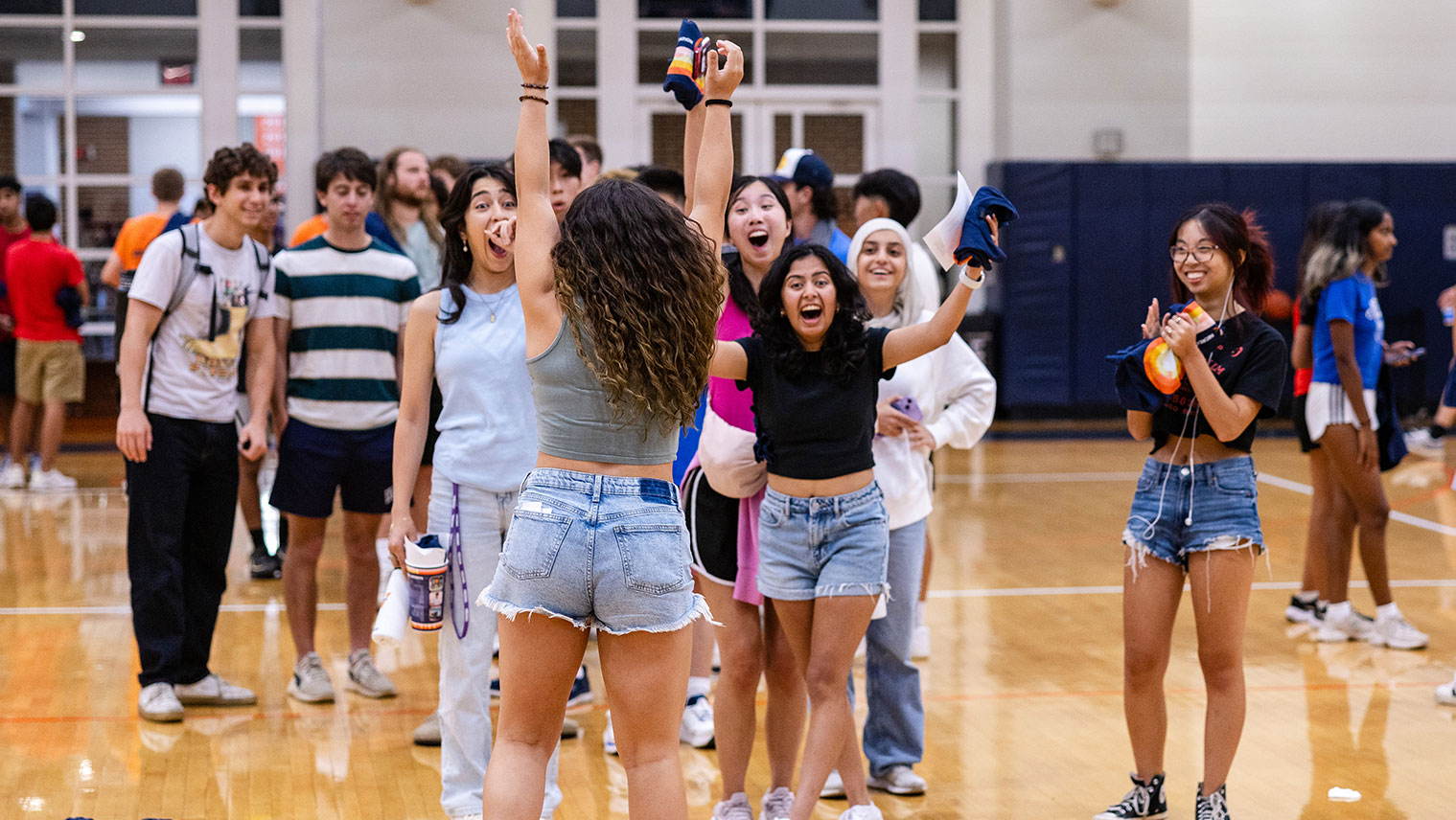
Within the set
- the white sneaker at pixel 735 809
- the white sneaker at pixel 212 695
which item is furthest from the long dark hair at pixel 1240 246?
the white sneaker at pixel 212 695

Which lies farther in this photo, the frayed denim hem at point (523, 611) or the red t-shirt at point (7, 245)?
the red t-shirt at point (7, 245)

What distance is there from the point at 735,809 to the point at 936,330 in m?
1.43

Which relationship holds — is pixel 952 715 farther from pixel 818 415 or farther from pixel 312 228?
pixel 312 228

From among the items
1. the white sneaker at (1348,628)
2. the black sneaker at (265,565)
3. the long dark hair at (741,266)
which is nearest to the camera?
the long dark hair at (741,266)

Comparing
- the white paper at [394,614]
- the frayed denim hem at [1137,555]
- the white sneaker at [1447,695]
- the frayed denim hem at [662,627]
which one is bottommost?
the white sneaker at [1447,695]

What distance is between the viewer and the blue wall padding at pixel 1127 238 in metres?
14.2

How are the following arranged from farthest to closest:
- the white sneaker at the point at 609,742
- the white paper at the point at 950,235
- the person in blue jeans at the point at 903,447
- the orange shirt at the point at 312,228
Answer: the orange shirt at the point at 312,228, the white sneaker at the point at 609,742, the person in blue jeans at the point at 903,447, the white paper at the point at 950,235

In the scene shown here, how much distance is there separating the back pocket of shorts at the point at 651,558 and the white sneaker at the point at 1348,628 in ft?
13.6

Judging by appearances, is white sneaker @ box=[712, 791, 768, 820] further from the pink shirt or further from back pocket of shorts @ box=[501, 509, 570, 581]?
back pocket of shorts @ box=[501, 509, 570, 581]

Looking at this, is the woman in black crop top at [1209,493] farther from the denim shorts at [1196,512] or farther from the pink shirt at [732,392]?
the pink shirt at [732,392]

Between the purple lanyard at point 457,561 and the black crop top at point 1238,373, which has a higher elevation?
the black crop top at point 1238,373

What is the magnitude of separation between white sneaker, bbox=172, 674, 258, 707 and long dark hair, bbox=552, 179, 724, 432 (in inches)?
115

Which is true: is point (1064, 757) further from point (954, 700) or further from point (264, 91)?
point (264, 91)

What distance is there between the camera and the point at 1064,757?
14.2 ft
